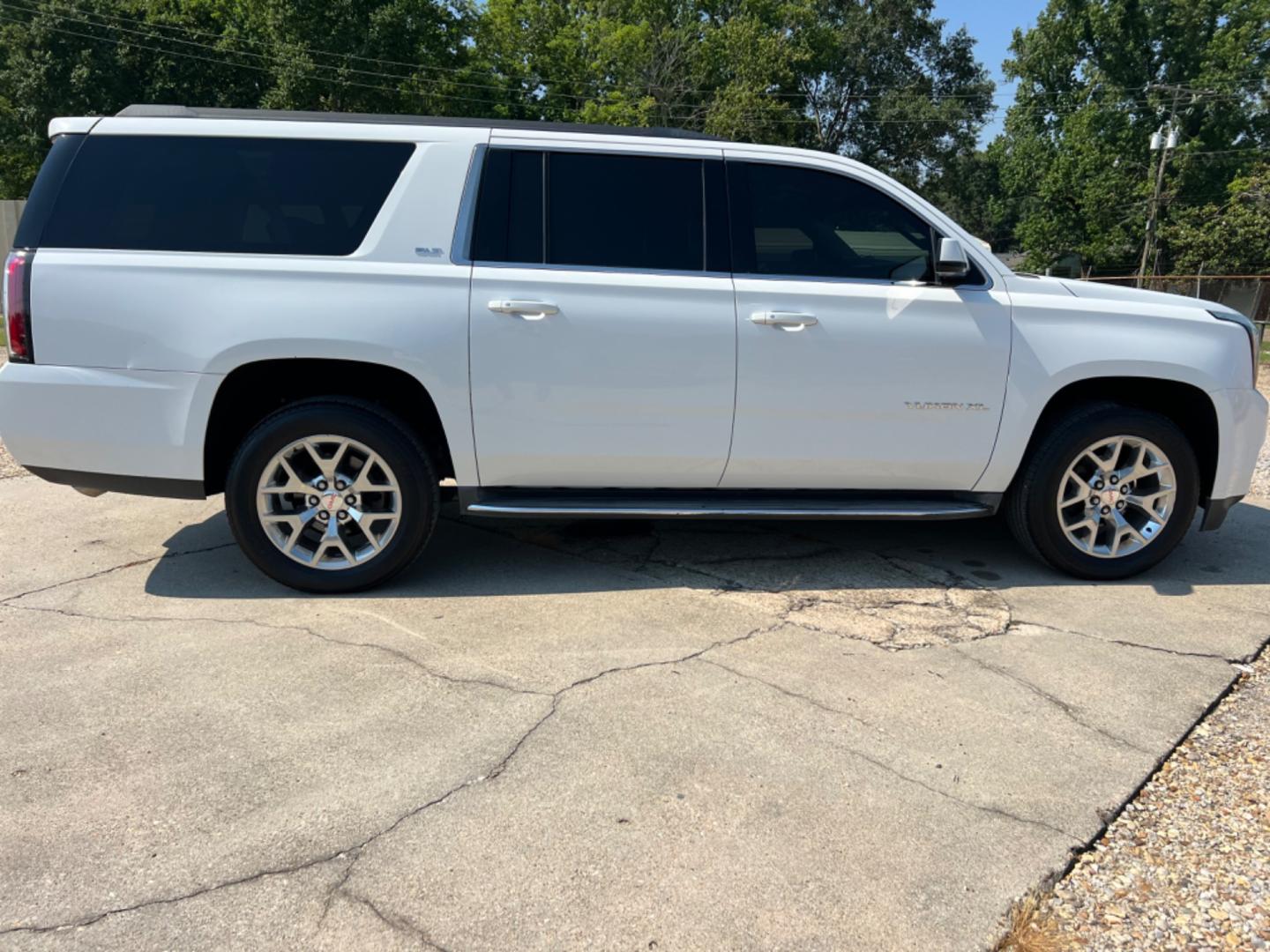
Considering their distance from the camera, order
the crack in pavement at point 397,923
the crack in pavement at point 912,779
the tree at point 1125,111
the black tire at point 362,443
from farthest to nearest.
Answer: the tree at point 1125,111, the black tire at point 362,443, the crack in pavement at point 912,779, the crack in pavement at point 397,923

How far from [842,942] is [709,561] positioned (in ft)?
8.64

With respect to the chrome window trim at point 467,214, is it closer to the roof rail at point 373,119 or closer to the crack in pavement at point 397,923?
the roof rail at point 373,119

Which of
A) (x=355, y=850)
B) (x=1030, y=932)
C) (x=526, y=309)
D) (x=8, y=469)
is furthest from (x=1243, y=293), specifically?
(x=355, y=850)

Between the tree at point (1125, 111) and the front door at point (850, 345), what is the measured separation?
4856 centimetres

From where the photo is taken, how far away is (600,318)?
396 centimetres

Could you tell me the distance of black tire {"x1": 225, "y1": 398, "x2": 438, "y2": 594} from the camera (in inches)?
156

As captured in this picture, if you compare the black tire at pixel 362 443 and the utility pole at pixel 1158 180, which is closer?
the black tire at pixel 362 443

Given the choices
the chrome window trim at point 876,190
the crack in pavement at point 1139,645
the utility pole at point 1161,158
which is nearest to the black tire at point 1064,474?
the crack in pavement at point 1139,645

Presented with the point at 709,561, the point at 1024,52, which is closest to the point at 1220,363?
the point at 709,561

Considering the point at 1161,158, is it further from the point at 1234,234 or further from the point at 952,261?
the point at 952,261

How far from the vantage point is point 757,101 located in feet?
128

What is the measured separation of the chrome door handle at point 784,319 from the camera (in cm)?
404

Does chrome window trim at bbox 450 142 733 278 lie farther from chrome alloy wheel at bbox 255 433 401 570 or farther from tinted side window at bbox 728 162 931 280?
chrome alloy wheel at bbox 255 433 401 570

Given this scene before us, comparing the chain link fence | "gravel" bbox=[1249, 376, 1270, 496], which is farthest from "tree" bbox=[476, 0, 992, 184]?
"gravel" bbox=[1249, 376, 1270, 496]
